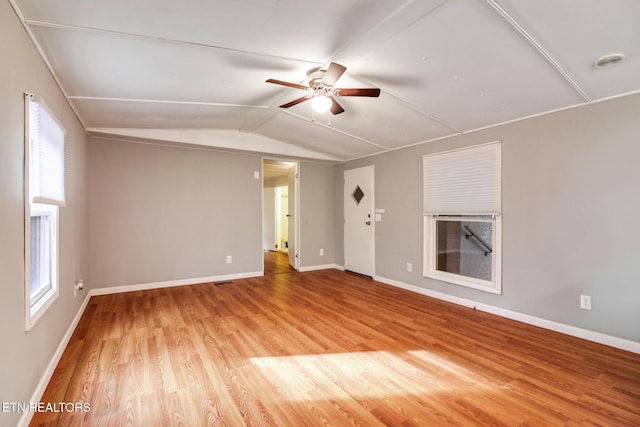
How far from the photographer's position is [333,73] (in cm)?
223

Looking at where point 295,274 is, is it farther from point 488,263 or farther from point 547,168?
point 547,168

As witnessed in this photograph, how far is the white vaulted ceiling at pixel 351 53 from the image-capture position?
5.56 feet

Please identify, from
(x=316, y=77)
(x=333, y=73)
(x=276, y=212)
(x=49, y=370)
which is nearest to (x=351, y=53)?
(x=333, y=73)

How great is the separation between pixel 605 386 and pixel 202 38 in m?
3.67

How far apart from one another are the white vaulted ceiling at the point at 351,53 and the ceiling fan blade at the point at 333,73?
0.53ft

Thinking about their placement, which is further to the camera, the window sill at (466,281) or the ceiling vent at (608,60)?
the window sill at (466,281)

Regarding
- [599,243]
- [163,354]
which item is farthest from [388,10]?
[163,354]

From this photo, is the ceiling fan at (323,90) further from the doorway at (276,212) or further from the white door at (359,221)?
the doorway at (276,212)

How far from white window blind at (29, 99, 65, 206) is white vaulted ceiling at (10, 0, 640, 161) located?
1.43 feet

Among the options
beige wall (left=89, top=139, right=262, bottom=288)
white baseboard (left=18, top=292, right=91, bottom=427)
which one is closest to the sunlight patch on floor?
white baseboard (left=18, top=292, right=91, bottom=427)

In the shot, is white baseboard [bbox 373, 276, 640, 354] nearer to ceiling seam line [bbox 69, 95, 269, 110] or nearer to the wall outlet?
ceiling seam line [bbox 69, 95, 269, 110]

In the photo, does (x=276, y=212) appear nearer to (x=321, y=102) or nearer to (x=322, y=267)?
(x=322, y=267)

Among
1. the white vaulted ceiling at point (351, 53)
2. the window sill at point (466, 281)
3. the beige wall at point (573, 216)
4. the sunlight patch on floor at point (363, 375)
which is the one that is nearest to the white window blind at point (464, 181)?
the beige wall at point (573, 216)

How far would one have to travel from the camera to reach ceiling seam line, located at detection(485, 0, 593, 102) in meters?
1.69
